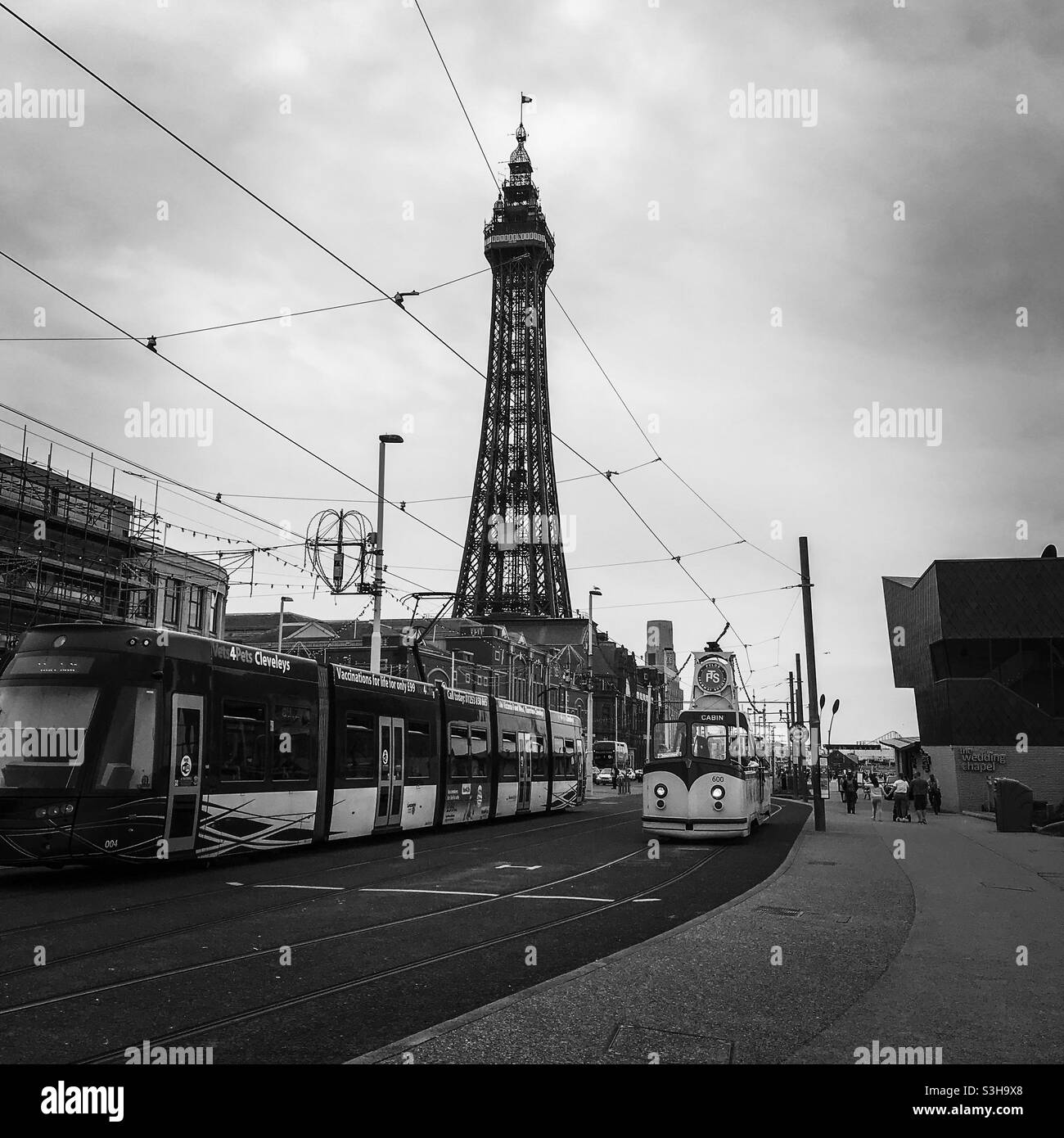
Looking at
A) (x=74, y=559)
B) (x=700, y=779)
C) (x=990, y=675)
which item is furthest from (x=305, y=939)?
(x=990, y=675)

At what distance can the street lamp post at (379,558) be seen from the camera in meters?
28.0

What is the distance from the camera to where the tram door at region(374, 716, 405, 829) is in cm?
2059

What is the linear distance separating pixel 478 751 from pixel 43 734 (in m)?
14.0

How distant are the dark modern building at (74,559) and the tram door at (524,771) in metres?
13.1

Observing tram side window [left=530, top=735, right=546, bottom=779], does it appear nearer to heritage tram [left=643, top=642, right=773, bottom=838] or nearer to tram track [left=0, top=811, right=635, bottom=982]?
heritage tram [left=643, top=642, right=773, bottom=838]

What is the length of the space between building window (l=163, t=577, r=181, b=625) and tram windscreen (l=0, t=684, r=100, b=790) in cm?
3674

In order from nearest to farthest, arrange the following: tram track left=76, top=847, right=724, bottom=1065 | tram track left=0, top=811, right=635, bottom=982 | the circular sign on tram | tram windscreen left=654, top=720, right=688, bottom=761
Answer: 1. tram track left=76, top=847, right=724, bottom=1065
2. tram track left=0, top=811, right=635, bottom=982
3. tram windscreen left=654, top=720, right=688, bottom=761
4. the circular sign on tram

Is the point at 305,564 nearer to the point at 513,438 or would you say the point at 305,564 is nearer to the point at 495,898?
the point at 495,898

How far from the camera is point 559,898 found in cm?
1327

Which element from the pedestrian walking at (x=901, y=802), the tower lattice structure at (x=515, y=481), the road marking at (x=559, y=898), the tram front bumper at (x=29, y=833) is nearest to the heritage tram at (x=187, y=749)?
the tram front bumper at (x=29, y=833)

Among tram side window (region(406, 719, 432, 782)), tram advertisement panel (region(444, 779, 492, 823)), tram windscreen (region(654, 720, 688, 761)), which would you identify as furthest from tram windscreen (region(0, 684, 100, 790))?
tram windscreen (region(654, 720, 688, 761))

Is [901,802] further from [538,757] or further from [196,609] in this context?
[196,609]

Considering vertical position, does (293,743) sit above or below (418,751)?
above
